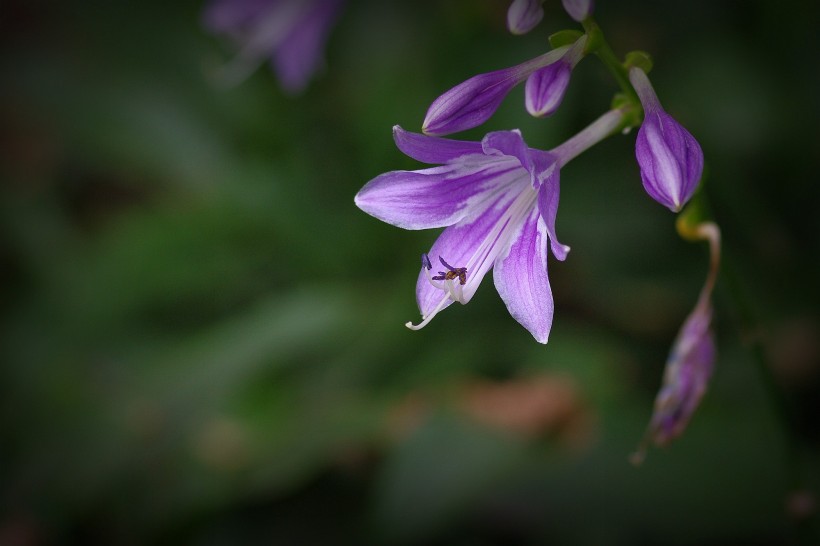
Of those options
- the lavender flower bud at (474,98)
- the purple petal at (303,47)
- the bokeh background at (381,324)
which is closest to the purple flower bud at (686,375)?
the lavender flower bud at (474,98)

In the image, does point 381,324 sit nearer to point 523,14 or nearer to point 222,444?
point 222,444

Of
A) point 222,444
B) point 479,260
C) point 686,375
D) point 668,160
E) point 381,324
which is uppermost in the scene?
point 381,324

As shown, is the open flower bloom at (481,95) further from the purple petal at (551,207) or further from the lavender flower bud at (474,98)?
the purple petal at (551,207)

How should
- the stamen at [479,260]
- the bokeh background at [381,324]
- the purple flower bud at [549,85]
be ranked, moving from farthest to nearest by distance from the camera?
the bokeh background at [381,324] < the stamen at [479,260] < the purple flower bud at [549,85]

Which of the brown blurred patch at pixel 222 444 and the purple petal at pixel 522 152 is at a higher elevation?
the brown blurred patch at pixel 222 444

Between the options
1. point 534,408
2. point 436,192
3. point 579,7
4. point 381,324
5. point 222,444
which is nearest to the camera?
point 579,7

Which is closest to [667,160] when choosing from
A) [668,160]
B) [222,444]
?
[668,160]

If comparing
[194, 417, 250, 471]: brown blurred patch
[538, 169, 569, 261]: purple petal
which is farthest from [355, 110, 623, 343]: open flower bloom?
[194, 417, 250, 471]: brown blurred patch

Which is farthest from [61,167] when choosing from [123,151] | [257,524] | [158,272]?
[257,524]
